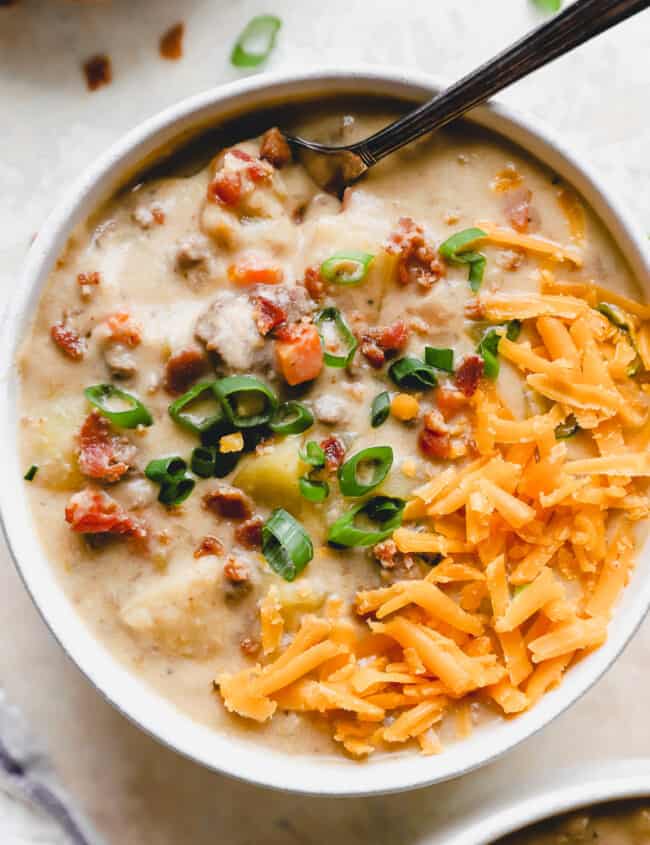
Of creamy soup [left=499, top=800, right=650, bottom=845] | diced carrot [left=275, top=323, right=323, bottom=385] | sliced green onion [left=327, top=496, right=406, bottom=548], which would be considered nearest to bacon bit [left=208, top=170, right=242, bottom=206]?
diced carrot [left=275, top=323, right=323, bottom=385]

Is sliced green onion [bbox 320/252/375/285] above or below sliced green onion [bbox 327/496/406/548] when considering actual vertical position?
above

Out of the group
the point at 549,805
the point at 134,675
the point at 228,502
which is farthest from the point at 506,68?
the point at 549,805

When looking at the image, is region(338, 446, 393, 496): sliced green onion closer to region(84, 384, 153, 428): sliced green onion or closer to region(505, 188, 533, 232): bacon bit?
region(84, 384, 153, 428): sliced green onion

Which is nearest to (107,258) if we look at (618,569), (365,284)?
(365,284)

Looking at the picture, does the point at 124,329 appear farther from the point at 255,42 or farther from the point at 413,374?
the point at 255,42

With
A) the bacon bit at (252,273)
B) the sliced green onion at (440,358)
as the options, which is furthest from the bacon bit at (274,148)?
the sliced green onion at (440,358)

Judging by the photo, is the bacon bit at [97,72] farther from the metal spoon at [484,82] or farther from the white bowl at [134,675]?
the metal spoon at [484,82]

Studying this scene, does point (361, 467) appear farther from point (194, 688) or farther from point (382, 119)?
point (382, 119)
